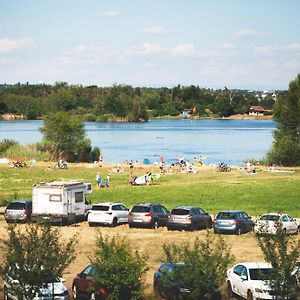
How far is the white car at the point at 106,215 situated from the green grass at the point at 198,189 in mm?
7062

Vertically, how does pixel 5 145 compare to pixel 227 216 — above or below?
below

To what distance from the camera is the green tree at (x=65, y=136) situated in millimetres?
99625

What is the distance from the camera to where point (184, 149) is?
463ft

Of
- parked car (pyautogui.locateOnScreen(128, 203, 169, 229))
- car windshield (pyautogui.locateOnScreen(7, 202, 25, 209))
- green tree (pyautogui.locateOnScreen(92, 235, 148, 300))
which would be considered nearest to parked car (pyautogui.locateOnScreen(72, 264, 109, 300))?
green tree (pyautogui.locateOnScreen(92, 235, 148, 300))

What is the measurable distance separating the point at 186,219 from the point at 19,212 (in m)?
8.82

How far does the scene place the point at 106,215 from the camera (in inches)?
1527

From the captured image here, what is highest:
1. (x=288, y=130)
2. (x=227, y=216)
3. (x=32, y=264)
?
(x=288, y=130)

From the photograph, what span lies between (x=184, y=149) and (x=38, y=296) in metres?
121

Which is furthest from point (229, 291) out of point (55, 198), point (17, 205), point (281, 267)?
point (17, 205)

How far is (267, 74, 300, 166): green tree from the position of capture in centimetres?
9238

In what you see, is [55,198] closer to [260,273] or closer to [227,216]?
[227,216]

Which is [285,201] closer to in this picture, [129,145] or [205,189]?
[205,189]

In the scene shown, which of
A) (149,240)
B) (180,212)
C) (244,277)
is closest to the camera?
(244,277)

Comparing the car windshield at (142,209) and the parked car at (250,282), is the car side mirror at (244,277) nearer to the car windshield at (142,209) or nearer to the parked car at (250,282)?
the parked car at (250,282)
